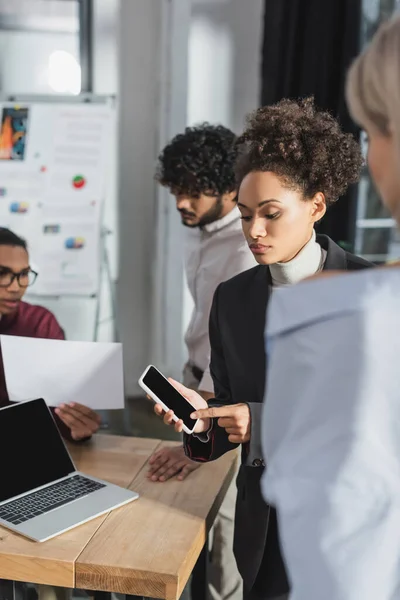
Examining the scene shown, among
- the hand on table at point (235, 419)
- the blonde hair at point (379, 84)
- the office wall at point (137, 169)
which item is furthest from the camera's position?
the office wall at point (137, 169)

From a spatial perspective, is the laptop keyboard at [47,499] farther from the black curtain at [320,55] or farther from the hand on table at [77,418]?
the black curtain at [320,55]

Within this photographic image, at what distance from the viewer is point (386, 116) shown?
1.96 ft

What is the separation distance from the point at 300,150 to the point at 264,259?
22 cm

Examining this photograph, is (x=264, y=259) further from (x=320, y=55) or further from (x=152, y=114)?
(x=152, y=114)

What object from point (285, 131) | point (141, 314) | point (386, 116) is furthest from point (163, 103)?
point (386, 116)

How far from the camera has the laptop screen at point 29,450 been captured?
4.42 ft

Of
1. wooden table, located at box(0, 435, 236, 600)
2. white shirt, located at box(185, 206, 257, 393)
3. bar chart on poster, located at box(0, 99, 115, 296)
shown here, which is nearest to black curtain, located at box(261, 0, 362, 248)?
bar chart on poster, located at box(0, 99, 115, 296)

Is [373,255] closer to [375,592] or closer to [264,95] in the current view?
[264,95]

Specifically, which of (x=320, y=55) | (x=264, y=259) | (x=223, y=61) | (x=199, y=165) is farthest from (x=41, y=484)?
(x=223, y=61)

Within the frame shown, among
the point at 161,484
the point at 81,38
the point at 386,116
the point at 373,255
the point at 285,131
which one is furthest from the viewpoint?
the point at 81,38

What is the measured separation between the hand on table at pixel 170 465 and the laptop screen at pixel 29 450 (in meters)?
0.17

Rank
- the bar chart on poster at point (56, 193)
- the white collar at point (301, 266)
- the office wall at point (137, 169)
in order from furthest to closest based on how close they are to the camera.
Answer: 1. the office wall at point (137, 169)
2. the bar chart on poster at point (56, 193)
3. the white collar at point (301, 266)

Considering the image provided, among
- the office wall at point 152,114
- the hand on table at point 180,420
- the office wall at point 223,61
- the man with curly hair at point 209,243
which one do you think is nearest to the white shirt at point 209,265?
the man with curly hair at point 209,243

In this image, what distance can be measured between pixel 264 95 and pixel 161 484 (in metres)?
2.33
